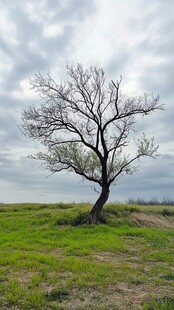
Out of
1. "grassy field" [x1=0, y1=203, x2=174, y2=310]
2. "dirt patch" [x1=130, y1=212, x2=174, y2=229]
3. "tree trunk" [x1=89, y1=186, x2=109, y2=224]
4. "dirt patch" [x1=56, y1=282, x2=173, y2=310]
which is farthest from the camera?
"dirt patch" [x1=130, y1=212, x2=174, y2=229]

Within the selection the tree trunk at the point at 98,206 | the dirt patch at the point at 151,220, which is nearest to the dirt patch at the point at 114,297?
the tree trunk at the point at 98,206

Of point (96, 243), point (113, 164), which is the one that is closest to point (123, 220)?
point (113, 164)

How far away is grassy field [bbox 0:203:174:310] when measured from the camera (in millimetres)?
6516

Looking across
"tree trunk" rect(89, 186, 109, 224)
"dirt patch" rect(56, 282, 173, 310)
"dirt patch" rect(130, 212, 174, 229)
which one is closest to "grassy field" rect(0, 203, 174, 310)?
"dirt patch" rect(56, 282, 173, 310)

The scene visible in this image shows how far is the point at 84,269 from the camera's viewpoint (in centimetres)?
889

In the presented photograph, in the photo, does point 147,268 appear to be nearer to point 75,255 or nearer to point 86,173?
point 75,255

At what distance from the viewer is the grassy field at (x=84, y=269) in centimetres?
652

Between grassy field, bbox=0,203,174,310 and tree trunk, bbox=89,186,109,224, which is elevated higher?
tree trunk, bbox=89,186,109,224

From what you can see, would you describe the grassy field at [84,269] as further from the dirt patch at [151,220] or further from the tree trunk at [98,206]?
the dirt patch at [151,220]

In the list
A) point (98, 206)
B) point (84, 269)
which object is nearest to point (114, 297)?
point (84, 269)

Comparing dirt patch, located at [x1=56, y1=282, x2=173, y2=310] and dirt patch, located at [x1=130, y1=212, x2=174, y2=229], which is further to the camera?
dirt patch, located at [x1=130, y1=212, x2=174, y2=229]

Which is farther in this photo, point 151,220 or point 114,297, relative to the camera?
point 151,220

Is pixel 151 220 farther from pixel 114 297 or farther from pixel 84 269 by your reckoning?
pixel 114 297

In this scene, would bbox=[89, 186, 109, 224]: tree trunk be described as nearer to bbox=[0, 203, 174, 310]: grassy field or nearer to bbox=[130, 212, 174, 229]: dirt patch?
bbox=[0, 203, 174, 310]: grassy field
